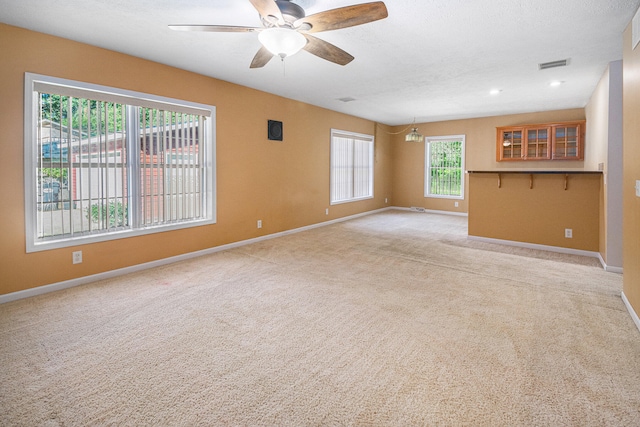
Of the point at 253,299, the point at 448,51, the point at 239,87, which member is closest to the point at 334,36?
the point at 448,51

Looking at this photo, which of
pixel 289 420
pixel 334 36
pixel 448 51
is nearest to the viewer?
pixel 289 420

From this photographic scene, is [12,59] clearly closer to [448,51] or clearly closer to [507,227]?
[448,51]

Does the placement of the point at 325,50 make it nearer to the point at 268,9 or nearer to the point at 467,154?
the point at 268,9

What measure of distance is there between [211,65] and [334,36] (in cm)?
173

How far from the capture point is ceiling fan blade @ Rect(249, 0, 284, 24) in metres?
2.12

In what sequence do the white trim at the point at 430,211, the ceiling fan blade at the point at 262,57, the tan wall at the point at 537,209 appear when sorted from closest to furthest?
1. the ceiling fan blade at the point at 262,57
2. the tan wall at the point at 537,209
3. the white trim at the point at 430,211

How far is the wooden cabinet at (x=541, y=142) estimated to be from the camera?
6.96 meters

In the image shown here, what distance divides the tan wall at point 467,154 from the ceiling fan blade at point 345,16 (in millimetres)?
6385

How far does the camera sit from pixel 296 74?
15.1 feet

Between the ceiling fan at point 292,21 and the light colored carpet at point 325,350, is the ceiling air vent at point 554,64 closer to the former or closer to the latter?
the light colored carpet at point 325,350

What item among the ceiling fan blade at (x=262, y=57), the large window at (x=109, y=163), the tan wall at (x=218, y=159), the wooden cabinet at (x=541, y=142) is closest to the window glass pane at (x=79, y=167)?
the large window at (x=109, y=163)

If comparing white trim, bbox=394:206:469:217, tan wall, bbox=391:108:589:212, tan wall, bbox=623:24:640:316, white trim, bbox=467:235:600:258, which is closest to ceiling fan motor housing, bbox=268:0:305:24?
tan wall, bbox=623:24:640:316

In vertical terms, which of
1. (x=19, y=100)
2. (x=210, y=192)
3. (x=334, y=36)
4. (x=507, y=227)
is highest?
(x=334, y=36)

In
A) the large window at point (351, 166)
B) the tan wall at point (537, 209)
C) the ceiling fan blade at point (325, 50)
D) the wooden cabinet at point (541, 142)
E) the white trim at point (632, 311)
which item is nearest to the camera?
the white trim at point (632, 311)
